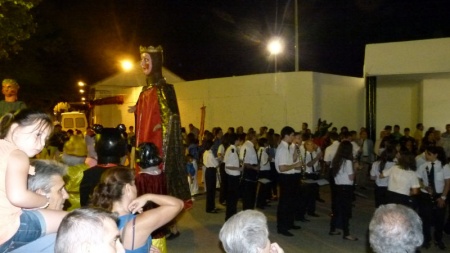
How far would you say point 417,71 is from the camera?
17656 millimetres

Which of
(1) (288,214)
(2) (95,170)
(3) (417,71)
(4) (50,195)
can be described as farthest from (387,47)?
(4) (50,195)

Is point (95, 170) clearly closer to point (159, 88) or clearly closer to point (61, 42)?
point (159, 88)

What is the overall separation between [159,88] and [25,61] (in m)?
19.0

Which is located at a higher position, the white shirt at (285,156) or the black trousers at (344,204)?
the white shirt at (285,156)

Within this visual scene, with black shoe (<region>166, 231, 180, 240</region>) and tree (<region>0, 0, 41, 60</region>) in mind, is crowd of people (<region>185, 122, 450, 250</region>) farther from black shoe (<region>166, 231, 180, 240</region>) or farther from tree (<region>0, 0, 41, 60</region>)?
tree (<region>0, 0, 41, 60</region>)

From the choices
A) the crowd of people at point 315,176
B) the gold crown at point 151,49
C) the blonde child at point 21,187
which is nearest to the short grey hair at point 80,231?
the blonde child at point 21,187

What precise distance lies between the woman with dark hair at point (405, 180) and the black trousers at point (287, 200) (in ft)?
7.01

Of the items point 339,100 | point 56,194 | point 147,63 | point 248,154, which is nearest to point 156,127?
point 147,63

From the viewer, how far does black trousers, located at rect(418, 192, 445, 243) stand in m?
8.69

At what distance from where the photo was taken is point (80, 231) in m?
2.36

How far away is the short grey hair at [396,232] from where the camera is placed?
3492mm

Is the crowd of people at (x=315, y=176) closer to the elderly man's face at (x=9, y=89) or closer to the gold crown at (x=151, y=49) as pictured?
the gold crown at (x=151, y=49)

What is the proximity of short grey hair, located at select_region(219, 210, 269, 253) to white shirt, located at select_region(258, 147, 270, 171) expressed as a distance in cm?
893

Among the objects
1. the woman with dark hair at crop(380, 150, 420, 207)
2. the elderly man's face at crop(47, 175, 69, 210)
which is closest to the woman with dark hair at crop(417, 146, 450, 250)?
the woman with dark hair at crop(380, 150, 420, 207)
